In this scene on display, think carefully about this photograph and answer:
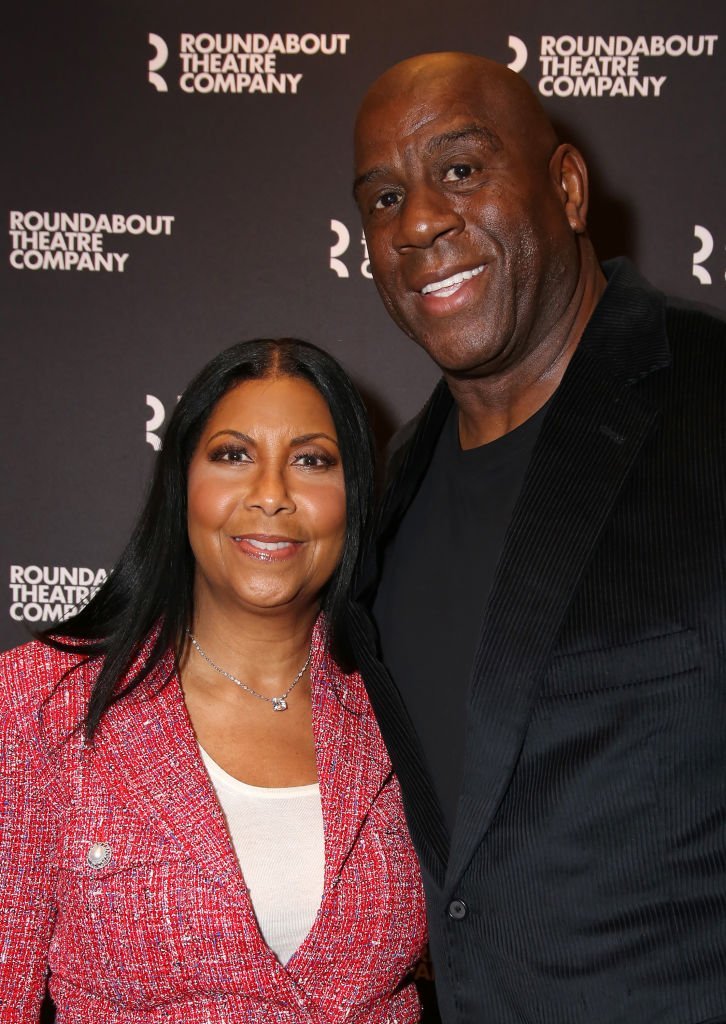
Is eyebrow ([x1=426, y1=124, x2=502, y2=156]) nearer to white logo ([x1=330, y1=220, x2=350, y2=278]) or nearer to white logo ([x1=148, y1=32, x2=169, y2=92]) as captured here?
white logo ([x1=330, y1=220, x2=350, y2=278])

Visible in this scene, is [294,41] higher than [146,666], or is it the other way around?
[294,41]

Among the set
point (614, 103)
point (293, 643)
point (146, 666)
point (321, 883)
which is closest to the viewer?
point (321, 883)

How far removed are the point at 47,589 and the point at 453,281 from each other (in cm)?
146

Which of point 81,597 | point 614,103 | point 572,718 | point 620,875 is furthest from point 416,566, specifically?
point 614,103

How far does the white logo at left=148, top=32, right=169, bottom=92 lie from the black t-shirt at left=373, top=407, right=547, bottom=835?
130 cm

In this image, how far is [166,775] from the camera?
182 centimetres

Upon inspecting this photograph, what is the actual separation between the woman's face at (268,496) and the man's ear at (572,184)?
59cm

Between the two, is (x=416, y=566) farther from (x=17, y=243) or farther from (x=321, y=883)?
(x=17, y=243)

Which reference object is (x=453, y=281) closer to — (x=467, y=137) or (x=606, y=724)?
(x=467, y=137)

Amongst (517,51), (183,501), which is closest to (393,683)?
(183,501)

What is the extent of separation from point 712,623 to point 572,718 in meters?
0.23

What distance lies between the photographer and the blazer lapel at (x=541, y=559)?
1.45 meters

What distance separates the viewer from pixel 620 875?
4.63ft

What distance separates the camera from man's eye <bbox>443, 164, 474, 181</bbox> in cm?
169
